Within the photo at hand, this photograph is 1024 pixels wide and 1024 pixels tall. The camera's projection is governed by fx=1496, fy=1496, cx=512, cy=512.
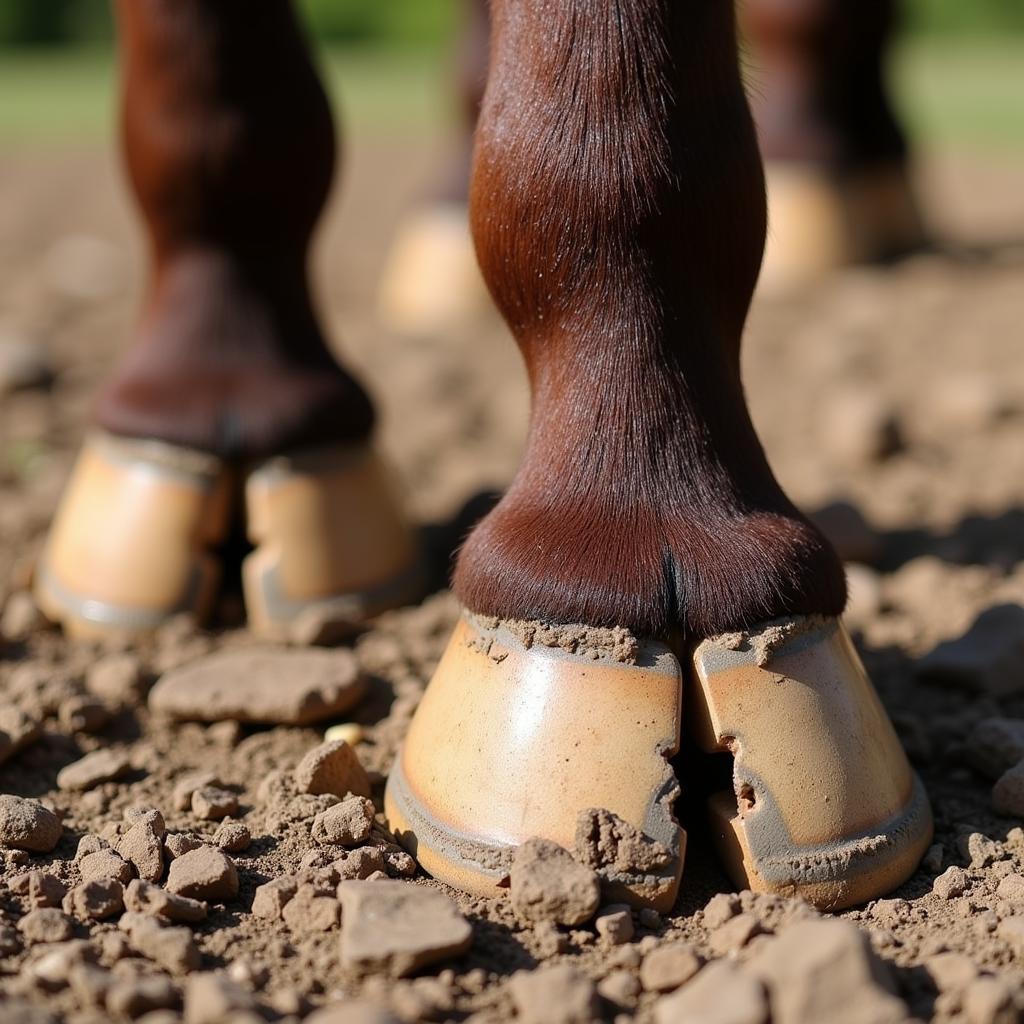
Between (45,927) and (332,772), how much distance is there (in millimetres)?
430

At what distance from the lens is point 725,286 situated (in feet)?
5.99

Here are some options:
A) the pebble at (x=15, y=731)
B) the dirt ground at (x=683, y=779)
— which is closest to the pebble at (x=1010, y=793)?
the dirt ground at (x=683, y=779)

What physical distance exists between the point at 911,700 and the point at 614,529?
742 millimetres

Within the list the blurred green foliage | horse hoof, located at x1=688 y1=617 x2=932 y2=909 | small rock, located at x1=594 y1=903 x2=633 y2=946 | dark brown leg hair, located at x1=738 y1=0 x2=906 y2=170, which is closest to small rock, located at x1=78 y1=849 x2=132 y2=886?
small rock, located at x1=594 y1=903 x2=633 y2=946

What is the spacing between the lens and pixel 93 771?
2.03 meters

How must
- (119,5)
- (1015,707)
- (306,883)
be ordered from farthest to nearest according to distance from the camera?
(119,5), (1015,707), (306,883)

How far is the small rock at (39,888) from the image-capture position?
167 centimetres

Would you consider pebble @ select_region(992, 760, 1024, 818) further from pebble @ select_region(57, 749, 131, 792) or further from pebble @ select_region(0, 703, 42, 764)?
pebble @ select_region(0, 703, 42, 764)

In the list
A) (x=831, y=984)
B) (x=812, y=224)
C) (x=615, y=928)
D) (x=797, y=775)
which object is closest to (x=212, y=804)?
(x=615, y=928)

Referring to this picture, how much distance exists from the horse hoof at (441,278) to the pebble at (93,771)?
286 cm

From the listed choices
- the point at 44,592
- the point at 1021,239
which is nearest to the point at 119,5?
the point at 44,592

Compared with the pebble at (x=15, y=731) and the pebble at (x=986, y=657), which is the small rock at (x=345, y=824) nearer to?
the pebble at (x=15, y=731)

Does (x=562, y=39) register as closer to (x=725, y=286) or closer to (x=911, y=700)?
(x=725, y=286)

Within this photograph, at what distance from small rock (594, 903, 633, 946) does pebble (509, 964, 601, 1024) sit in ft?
0.37
